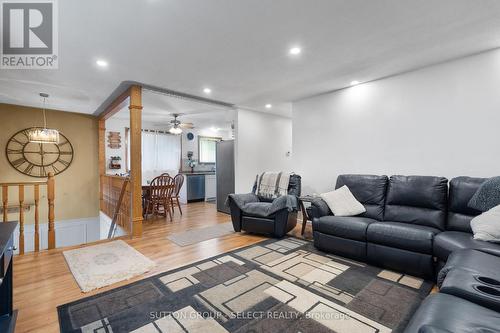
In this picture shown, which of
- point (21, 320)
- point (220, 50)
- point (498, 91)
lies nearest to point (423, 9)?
point (498, 91)

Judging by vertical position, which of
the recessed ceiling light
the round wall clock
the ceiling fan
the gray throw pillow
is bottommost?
the gray throw pillow

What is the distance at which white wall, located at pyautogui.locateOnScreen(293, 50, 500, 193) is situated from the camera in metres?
2.74

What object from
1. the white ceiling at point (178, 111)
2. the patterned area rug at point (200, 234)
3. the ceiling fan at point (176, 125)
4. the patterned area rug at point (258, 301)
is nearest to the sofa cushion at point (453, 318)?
the patterned area rug at point (258, 301)

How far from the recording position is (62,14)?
198cm

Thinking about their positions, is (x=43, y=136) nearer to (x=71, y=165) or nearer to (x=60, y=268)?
(x=71, y=165)

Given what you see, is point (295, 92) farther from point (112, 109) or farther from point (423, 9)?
point (112, 109)

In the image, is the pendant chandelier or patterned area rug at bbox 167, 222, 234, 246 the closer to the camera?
patterned area rug at bbox 167, 222, 234, 246

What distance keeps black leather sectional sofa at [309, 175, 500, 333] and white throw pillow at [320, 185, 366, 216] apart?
0.10 metres

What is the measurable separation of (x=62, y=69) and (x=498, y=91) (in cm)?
531

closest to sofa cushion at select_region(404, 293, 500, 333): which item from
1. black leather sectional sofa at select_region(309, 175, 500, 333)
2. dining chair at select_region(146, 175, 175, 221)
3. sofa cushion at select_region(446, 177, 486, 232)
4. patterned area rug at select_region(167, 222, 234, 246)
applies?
black leather sectional sofa at select_region(309, 175, 500, 333)

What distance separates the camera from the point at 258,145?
549 centimetres

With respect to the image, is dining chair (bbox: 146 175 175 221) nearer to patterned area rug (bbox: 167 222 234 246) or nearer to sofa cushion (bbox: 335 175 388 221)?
patterned area rug (bbox: 167 222 234 246)

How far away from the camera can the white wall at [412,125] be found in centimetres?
274

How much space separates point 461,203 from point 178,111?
528 centimetres
